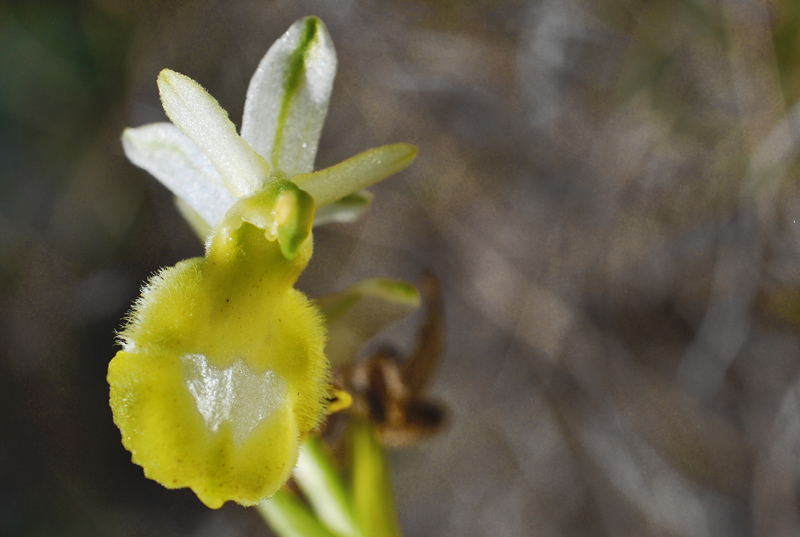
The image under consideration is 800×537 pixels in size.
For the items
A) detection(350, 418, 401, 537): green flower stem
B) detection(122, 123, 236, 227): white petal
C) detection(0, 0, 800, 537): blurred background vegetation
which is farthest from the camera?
detection(0, 0, 800, 537): blurred background vegetation

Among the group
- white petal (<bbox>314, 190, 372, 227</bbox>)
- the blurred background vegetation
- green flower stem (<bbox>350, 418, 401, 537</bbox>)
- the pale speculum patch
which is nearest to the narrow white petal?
white petal (<bbox>314, 190, 372, 227</bbox>)

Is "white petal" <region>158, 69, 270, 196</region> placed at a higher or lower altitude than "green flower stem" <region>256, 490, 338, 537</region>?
higher

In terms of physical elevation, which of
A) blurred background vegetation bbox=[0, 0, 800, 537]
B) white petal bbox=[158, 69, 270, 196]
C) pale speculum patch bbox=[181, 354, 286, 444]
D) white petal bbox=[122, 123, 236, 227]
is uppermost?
white petal bbox=[158, 69, 270, 196]

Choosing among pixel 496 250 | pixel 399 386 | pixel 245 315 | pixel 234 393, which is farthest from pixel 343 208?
pixel 496 250

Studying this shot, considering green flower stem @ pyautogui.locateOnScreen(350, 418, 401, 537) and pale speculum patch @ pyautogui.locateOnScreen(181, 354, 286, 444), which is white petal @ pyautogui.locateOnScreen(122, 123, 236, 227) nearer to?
pale speculum patch @ pyautogui.locateOnScreen(181, 354, 286, 444)

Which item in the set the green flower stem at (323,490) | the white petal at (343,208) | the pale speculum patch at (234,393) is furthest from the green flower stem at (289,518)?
the white petal at (343,208)

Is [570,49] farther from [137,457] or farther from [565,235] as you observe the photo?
[137,457]

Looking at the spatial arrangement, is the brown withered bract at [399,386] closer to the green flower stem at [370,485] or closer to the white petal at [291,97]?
the green flower stem at [370,485]
